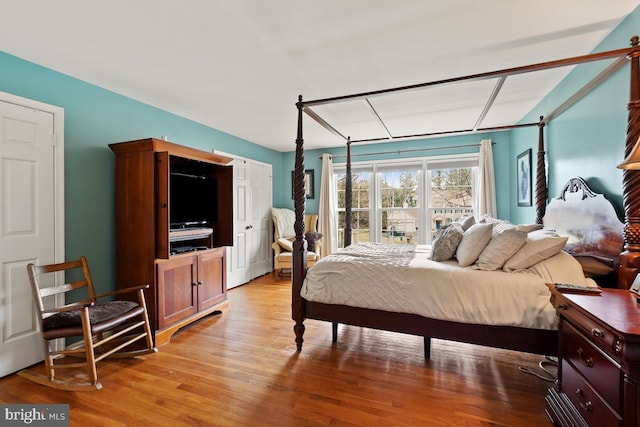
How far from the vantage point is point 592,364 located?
49.1 inches

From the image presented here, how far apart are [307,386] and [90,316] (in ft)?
5.39

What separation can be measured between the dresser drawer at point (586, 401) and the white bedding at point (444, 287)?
0.33 meters

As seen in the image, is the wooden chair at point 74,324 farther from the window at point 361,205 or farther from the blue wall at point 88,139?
the window at point 361,205

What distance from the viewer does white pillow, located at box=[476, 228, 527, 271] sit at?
1.93 meters

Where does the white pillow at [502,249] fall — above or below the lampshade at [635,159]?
below

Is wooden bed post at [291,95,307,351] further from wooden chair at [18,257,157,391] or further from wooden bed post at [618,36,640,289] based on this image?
wooden bed post at [618,36,640,289]

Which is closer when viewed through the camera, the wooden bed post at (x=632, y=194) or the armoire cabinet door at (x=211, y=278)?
the wooden bed post at (x=632, y=194)

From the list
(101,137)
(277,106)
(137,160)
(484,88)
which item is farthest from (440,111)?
(101,137)

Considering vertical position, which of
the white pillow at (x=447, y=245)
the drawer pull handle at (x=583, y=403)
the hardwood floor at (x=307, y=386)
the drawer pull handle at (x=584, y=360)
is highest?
the white pillow at (x=447, y=245)

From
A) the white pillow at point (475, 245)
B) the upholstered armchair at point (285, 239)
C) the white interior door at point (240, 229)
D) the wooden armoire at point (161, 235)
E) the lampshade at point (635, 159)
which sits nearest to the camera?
the lampshade at point (635, 159)

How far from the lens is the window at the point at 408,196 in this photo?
189 inches

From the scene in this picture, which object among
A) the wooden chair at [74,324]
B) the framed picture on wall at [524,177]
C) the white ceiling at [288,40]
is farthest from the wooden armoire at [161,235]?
the framed picture on wall at [524,177]

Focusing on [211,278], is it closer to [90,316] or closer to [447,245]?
[90,316]

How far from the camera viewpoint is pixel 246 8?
1688 millimetres
